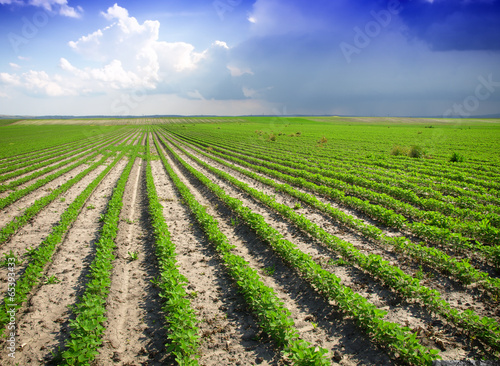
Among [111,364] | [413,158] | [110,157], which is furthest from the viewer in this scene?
[110,157]

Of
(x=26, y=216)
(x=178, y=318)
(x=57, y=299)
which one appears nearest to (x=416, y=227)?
(x=178, y=318)

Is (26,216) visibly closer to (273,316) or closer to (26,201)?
(26,201)

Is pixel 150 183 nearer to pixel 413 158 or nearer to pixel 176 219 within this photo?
pixel 176 219

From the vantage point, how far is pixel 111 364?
4699 millimetres

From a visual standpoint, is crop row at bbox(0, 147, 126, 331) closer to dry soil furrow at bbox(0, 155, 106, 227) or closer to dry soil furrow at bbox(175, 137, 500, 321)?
dry soil furrow at bbox(0, 155, 106, 227)

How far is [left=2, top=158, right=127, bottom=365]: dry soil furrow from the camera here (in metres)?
4.99

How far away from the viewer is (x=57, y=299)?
634 centimetres

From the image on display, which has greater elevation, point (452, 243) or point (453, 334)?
point (452, 243)

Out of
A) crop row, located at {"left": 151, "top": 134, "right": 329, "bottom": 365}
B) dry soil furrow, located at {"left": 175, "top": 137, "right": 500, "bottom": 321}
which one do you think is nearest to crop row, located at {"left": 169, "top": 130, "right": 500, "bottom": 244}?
dry soil furrow, located at {"left": 175, "top": 137, "right": 500, "bottom": 321}

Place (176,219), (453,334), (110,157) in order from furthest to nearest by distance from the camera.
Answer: (110,157), (176,219), (453,334)

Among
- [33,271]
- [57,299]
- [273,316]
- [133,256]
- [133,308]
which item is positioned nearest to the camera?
[273,316]

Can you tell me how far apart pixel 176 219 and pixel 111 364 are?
23.9 ft

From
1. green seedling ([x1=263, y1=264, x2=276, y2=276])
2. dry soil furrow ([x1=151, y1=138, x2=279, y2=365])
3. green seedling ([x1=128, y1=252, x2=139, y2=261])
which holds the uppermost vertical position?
green seedling ([x1=128, y1=252, x2=139, y2=261])

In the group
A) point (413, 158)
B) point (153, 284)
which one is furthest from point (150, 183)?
point (413, 158)
